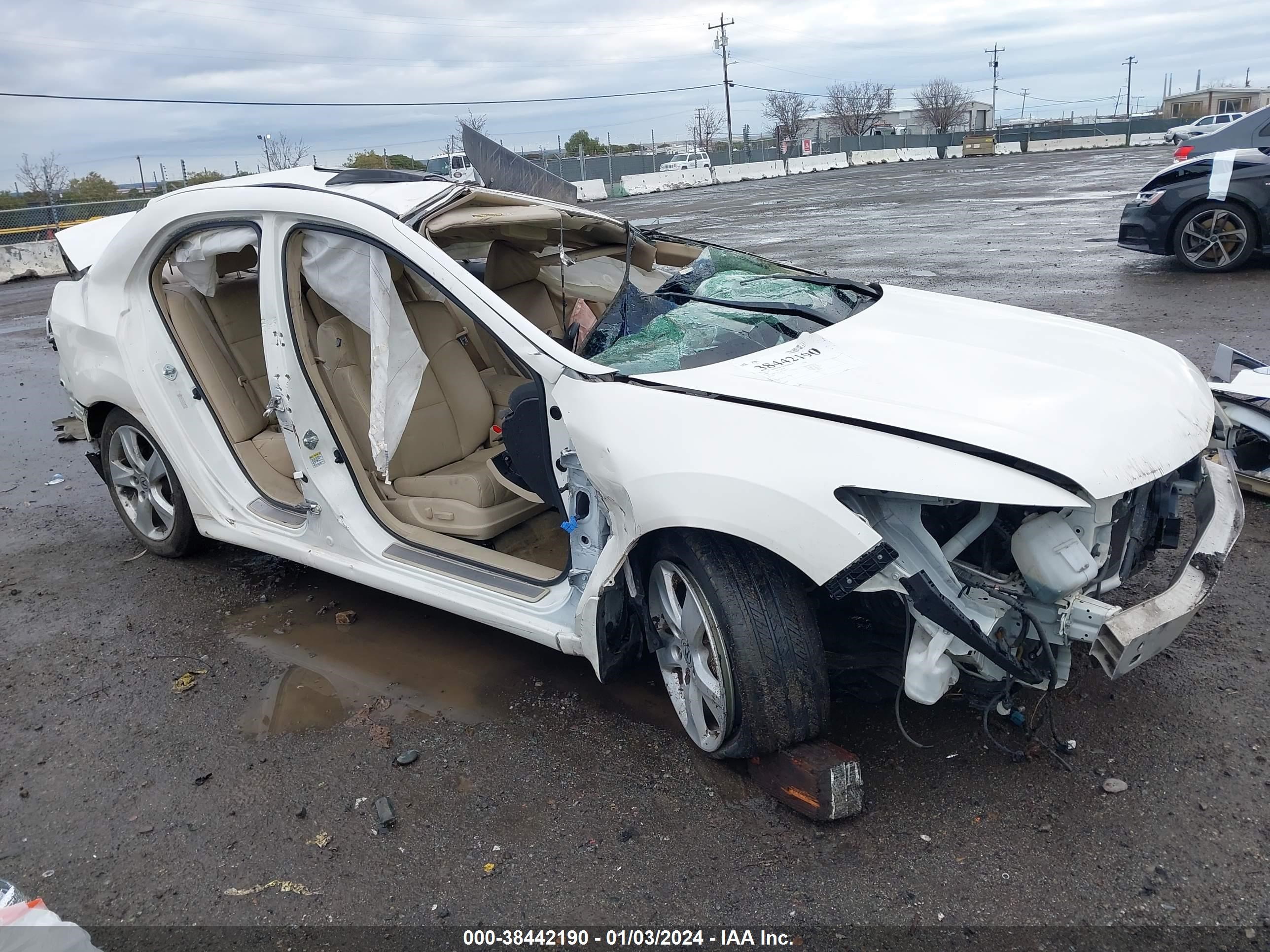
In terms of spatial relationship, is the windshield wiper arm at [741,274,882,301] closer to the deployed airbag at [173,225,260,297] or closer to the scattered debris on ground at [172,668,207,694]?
the deployed airbag at [173,225,260,297]

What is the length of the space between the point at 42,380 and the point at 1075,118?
109 m

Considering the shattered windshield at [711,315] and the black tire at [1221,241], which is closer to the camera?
the shattered windshield at [711,315]

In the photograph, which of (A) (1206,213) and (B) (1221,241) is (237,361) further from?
(B) (1221,241)

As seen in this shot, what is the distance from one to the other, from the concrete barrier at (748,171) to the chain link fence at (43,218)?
870 inches

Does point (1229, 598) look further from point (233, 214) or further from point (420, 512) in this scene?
point (233, 214)

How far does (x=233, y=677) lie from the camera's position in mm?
3641

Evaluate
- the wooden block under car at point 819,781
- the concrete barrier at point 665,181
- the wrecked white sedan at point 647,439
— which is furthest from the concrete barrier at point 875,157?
the wooden block under car at point 819,781

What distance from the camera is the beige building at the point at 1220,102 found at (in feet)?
268

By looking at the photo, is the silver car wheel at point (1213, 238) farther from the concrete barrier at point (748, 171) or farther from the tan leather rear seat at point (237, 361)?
the concrete barrier at point (748, 171)

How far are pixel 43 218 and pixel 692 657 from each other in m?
29.2

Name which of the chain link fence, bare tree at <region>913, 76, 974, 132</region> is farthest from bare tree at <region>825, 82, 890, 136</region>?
the chain link fence

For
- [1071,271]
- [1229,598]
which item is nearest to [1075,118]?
[1071,271]

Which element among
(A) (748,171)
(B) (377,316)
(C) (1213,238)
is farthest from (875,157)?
(B) (377,316)

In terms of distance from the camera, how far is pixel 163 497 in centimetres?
450
